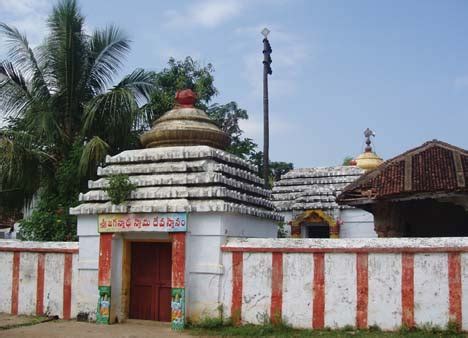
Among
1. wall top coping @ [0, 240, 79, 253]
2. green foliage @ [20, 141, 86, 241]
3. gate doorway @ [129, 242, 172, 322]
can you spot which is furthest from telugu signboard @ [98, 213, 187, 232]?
green foliage @ [20, 141, 86, 241]

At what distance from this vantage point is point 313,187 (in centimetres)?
2023

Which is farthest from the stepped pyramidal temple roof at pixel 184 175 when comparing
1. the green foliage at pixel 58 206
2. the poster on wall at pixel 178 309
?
the green foliage at pixel 58 206

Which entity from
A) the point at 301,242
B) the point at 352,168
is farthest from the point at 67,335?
the point at 352,168

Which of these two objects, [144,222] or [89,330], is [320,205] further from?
[89,330]

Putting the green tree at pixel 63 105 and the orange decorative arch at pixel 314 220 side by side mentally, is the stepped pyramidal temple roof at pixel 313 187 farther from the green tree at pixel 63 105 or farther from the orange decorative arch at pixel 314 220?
the green tree at pixel 63 105

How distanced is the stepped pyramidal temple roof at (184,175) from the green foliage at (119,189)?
0.42 feet

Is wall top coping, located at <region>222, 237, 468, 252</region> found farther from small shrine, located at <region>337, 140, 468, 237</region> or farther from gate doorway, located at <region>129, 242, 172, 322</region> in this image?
small shrine, located at <region>337, 140, 468, 237</region>

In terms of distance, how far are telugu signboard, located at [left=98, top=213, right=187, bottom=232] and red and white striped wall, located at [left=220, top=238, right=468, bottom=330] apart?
109cm

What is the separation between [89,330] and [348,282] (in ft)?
16.4

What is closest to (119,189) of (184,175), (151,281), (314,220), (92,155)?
(184,175)

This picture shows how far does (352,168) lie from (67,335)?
483 inches

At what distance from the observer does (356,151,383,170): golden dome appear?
2149 centimetres

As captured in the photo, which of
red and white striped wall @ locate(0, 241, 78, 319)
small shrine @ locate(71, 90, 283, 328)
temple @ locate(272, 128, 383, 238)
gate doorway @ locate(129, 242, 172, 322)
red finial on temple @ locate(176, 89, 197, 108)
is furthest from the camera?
temple @ locate(272, 128, 383, 238)

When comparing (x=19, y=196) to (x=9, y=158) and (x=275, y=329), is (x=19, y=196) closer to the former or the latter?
(x=9, y=158)
